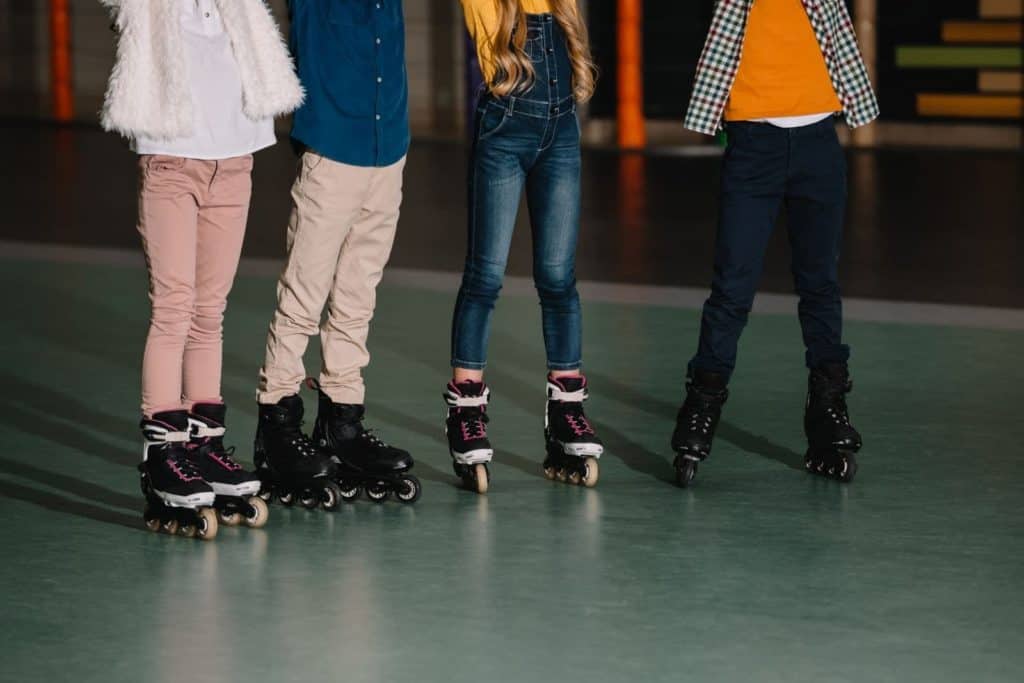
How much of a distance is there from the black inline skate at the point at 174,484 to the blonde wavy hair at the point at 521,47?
3.80 ft

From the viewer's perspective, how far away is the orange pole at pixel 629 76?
675 inches

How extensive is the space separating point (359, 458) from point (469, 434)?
11.7 inches

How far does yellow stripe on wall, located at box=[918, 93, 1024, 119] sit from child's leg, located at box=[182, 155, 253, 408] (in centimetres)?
1257

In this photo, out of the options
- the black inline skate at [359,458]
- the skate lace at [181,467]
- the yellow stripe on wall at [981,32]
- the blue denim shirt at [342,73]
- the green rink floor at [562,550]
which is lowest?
the green rink floor at [562,550]

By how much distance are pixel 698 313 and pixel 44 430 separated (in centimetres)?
303

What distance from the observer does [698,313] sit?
8422mm

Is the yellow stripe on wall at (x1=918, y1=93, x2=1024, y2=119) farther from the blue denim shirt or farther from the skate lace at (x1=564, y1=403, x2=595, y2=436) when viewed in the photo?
the blue denim shirt

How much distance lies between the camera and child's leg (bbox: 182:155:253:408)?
Result: 5004mm

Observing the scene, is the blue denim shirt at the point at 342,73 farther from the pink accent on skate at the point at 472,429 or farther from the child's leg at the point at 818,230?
the child's leg at the point at 818,230

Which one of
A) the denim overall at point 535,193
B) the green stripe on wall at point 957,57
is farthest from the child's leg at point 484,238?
the green stripe on wall at point 957,57

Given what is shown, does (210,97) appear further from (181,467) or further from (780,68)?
(780,68)

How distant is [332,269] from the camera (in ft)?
17.4

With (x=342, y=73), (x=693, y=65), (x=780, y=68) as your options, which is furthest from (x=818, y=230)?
(x=693, y=65)

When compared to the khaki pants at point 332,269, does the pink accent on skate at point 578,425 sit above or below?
below
